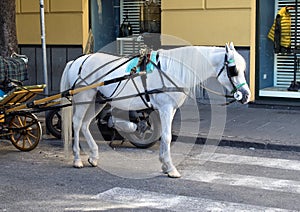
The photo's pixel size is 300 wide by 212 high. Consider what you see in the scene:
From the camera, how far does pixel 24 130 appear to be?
892 cm

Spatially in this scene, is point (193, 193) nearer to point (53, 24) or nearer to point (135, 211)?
point (135, 211)

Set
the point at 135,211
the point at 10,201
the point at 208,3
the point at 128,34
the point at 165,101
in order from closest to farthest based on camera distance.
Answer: the point at 135,211, the point at 10,201, the point at 165,101, the point at 208,3, the point at 128,34

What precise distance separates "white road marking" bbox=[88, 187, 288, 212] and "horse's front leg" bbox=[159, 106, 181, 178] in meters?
0.73

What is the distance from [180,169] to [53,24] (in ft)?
26.9

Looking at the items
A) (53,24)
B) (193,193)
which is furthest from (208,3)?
(193,193)

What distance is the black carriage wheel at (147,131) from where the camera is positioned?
890 cm

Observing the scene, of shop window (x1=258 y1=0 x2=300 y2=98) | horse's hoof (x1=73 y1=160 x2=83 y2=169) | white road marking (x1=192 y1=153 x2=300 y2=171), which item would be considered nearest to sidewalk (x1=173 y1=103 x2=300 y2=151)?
white road marking (x1=192 y1=153 x2=300 y2=171)

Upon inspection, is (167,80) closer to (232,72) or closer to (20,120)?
(232,72)

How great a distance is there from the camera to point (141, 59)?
24.6ft

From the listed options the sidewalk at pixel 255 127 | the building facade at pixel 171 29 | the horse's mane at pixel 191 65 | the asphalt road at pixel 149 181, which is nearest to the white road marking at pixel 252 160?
the asphalt road at pixel 149 181

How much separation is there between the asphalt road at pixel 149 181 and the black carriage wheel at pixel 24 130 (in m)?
0.15

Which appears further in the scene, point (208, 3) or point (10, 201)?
point (208, 3)

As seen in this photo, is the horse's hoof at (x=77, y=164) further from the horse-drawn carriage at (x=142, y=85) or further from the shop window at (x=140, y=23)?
the shop window at (x=140, y=23)

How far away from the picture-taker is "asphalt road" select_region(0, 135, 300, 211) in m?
6.29
